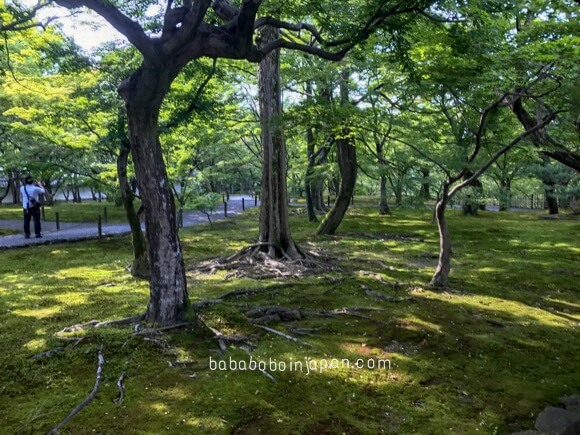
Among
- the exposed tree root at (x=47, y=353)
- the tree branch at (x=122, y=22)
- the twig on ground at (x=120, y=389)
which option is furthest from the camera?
the exposed tree root at (x=47, y=353)

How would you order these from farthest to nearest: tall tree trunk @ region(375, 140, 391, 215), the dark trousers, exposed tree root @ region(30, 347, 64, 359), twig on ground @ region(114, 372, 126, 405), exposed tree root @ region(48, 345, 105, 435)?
tall tree trunk @ region(375, 140, 391, 215)
the dark trousers
exposed tree root @ region(30, 347, 64, 359)
twig on ground @ region(114, 372, 126, 405)
exposed tree root @ region(48, 345, 105, 435)

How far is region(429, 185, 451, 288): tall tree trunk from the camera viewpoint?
7391mm

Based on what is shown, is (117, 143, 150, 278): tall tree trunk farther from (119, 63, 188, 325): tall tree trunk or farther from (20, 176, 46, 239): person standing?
(20, 176, 46, 239): person standing

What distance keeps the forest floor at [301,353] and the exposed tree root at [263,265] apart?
27 cm

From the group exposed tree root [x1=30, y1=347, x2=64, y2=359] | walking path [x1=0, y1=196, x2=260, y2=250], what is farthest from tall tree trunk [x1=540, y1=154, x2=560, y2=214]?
exposed tree root [x1=30, y1=347, x2=64, y2=359]

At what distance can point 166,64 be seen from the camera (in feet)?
14.6

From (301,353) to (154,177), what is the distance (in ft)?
8.60

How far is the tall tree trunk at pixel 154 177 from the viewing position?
4586 mm

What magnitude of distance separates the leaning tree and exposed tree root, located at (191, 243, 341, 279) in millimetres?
3763

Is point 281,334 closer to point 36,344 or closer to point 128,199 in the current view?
point 36,344

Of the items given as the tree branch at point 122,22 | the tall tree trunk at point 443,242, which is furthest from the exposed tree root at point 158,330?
the tall tree trunk at point 443,242

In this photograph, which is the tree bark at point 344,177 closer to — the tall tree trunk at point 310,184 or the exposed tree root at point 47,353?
the tall tree trunk at point 310,184

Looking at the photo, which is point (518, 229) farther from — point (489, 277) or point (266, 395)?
point (266, 395)

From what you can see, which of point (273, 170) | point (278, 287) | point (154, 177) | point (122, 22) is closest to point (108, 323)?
point (154, 177)
